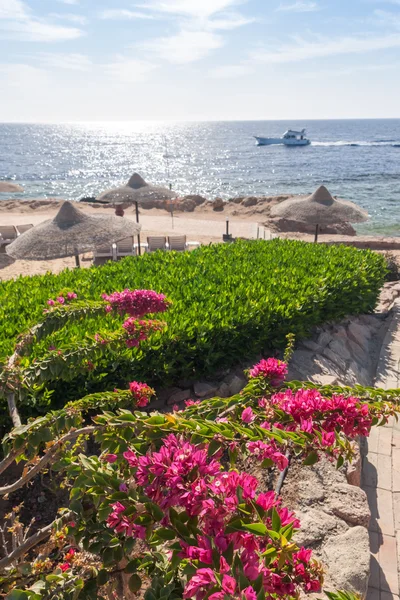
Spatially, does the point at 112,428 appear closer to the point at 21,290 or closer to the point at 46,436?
the point at 46,436

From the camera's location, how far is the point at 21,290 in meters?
7.00

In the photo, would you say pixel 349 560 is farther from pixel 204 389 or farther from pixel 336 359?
pixel 336 359

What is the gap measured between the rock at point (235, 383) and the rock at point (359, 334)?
3.32 meters

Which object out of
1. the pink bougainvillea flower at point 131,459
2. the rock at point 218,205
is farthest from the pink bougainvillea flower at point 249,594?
the rock at point 218,205

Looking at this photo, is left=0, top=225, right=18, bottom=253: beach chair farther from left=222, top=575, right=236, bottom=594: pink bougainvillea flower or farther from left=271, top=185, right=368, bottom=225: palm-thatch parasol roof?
left=222, top=575, right=236, bottom=594: pink bougainvillea flower

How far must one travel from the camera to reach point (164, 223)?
26078 mm

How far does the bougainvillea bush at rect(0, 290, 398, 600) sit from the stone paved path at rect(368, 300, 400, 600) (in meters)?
2.23

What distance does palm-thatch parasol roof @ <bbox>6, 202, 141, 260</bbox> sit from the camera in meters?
10.7

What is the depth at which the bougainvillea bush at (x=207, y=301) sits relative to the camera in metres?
5.00

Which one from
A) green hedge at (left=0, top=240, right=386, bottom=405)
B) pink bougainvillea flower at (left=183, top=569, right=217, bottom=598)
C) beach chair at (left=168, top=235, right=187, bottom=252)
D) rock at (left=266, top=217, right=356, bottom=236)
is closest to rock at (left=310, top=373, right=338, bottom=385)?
green hedge at (left=0, top=240, right=386, bottom=405)

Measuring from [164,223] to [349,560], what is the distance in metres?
24.1

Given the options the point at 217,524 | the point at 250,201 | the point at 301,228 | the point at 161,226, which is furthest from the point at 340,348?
the point at 250,201

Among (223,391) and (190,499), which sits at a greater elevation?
(190,499)

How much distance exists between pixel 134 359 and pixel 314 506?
245 centimetres
